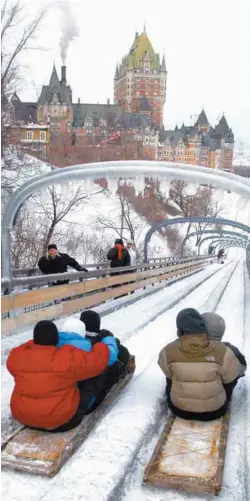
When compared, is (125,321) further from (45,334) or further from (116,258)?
(45,334)

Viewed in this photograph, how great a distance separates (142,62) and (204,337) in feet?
429

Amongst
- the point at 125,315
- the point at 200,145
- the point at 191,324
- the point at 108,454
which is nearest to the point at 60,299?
the point at 125,315

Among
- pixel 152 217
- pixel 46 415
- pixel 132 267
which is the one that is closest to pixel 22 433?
pixel 46 415

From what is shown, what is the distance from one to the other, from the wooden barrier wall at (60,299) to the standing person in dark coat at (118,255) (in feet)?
1.23

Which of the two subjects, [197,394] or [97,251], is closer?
[197,394]

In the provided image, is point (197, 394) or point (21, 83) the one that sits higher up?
point (21, 83)

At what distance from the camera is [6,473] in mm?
3830

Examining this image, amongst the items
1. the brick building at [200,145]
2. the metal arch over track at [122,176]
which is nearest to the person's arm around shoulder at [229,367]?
the metal arch over track at [122,176]

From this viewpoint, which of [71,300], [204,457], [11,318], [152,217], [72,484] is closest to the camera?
[72,484]

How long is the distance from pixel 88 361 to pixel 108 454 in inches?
29.4

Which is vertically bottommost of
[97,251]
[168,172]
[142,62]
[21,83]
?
[97,251]

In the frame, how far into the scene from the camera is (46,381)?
411 cm

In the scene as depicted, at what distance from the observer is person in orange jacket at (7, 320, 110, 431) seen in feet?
13.5

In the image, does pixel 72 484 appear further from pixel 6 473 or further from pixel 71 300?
pixel 71 300
